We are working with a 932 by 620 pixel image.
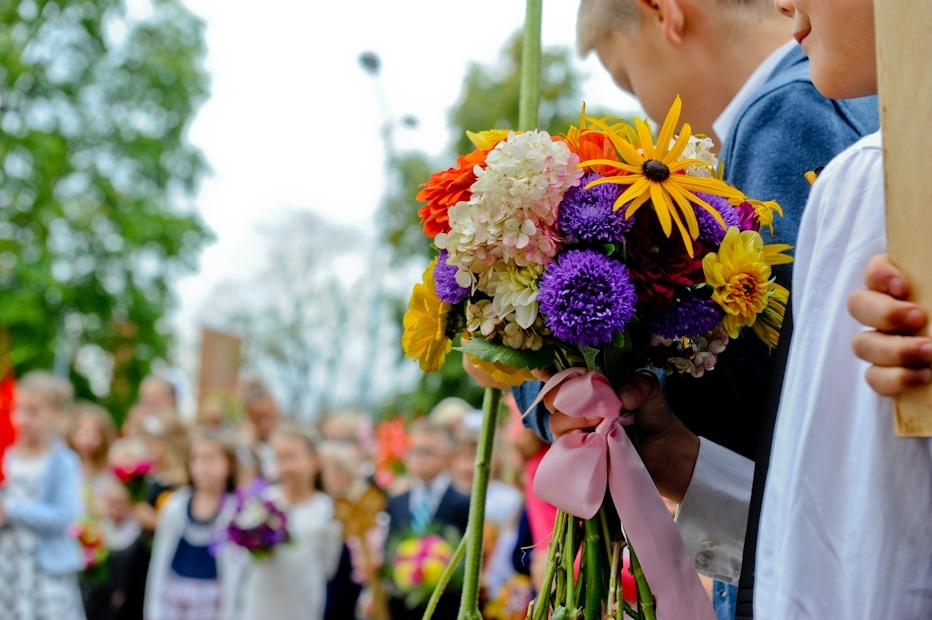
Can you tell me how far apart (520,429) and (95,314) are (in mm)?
17549

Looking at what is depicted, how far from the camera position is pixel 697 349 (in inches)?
57.7

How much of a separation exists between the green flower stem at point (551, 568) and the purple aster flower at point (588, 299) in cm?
30

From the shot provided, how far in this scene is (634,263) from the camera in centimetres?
142

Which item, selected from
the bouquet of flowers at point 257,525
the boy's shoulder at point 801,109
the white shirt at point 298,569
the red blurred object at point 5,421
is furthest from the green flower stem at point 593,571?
the red blurred object at point 5,421

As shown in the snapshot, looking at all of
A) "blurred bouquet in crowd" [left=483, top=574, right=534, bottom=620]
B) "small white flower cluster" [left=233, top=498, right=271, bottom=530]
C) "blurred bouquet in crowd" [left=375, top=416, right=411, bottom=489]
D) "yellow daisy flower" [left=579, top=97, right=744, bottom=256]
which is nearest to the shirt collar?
"yellow daisy flower" [left=579, top=97, right=744, bottom=256]

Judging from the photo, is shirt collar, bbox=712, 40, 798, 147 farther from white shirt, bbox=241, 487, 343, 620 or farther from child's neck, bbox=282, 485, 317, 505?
child's neck, bbox=282, 485, 317, 505

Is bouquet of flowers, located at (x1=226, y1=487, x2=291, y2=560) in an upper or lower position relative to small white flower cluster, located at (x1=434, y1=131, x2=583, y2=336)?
lower

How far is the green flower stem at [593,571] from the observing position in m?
1.43

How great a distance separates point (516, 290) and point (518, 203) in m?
0.12

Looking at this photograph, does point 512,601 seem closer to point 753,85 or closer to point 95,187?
point 753,85

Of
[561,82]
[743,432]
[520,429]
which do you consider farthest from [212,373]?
[743,432]

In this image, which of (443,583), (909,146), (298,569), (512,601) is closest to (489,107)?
(298,569)

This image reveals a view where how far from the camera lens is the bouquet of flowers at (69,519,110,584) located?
23.0 feet

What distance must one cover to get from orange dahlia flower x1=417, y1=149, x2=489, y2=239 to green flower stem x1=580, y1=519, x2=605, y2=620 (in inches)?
19.5
